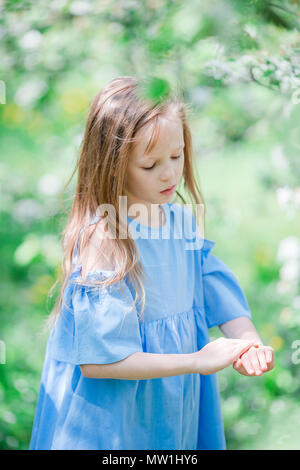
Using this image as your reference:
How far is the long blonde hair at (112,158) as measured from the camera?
3.52 ft

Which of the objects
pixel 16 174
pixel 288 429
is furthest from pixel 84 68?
pixel 288 429

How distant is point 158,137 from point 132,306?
14.1 inches

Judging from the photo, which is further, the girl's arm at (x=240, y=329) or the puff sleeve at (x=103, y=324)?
the girl's arm at (x=240, y=329)

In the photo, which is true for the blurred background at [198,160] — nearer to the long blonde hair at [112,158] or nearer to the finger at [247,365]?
the long blonde hair at [112,158]

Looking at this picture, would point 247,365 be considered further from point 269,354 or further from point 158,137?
point 158,137

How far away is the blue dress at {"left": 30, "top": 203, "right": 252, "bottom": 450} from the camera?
41.2 inches

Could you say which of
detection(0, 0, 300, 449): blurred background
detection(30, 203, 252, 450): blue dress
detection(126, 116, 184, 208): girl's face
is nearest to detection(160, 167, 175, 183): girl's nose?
detection(126, 116, 184, 208): girl's face

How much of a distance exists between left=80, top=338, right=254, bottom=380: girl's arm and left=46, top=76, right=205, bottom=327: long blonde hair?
0.40 feet

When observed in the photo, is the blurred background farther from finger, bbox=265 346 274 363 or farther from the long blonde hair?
finger, bbox=265 346 274 363

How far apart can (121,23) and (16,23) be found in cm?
43

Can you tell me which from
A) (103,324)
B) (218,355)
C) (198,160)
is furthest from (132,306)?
(198,160)

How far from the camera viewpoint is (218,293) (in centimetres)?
128

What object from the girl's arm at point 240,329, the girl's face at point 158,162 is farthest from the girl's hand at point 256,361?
the girl's face at point 158,162

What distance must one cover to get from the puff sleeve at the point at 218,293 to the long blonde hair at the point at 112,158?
0.23 m
